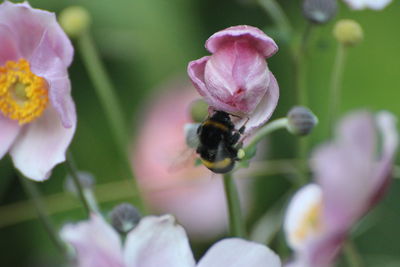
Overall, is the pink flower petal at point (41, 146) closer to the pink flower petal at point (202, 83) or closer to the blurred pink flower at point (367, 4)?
the pink flower petal at point (202, 83)

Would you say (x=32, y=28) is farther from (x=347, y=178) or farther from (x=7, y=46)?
Result: (x=347, y=178)

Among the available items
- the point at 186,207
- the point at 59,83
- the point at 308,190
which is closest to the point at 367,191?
the point at 308,190

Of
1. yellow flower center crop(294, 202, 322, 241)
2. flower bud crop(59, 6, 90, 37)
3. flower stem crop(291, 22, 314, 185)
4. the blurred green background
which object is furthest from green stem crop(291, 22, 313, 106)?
the blurred green background

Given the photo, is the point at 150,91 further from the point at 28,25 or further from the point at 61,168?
the point at 28,25

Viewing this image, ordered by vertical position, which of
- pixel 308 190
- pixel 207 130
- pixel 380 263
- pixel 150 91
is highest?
pixel 207 130

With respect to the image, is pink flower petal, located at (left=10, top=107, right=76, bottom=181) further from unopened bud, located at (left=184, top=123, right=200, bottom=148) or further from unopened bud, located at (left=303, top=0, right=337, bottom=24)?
unopened bud, located at (left=303, top=0, right=337, bottom=24)

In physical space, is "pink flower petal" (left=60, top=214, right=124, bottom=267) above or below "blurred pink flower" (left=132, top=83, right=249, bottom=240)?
above
